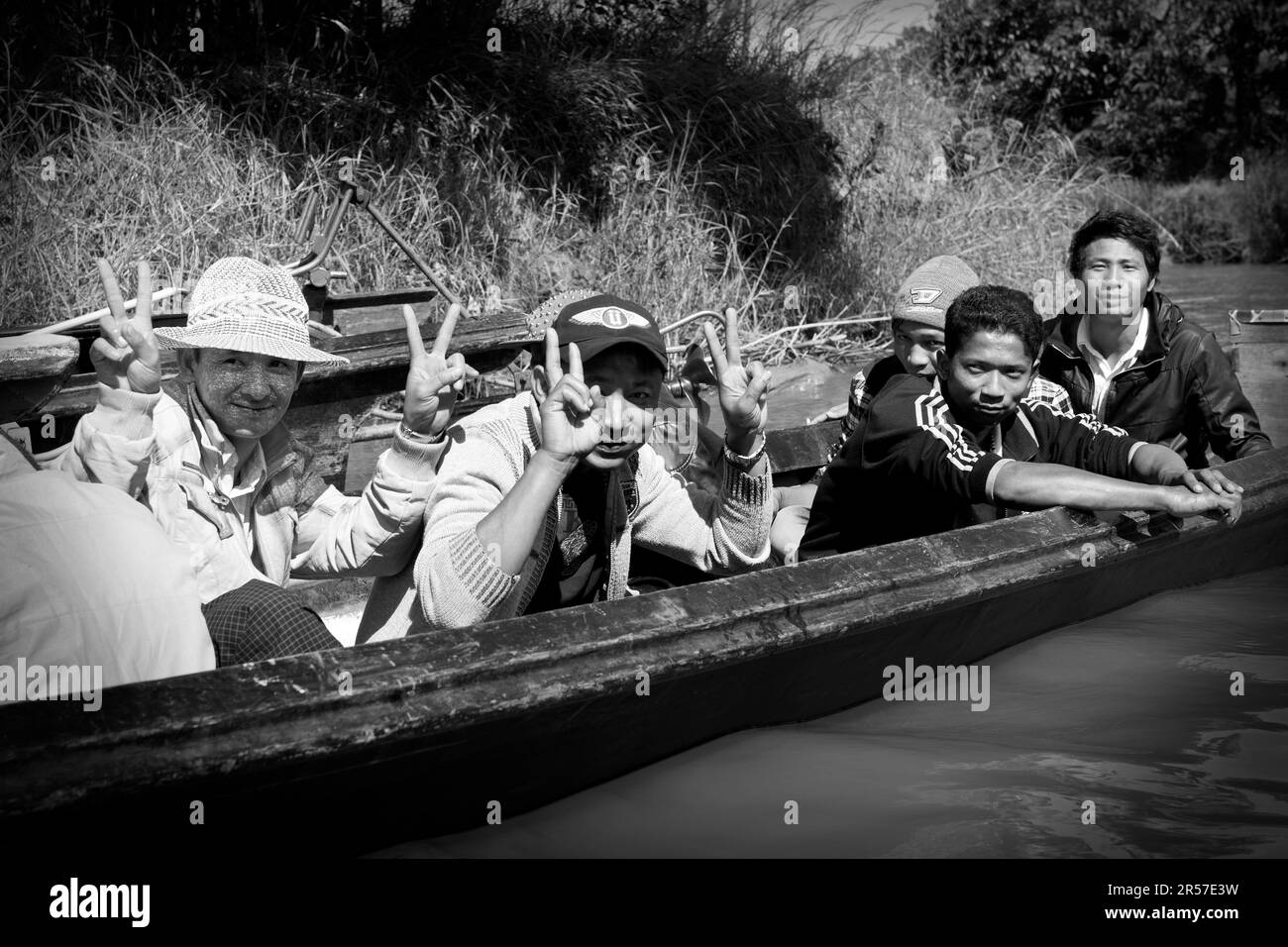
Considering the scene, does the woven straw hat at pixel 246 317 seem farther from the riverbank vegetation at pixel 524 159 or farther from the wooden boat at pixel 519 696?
the riverbank vegetation at pixel 524 159

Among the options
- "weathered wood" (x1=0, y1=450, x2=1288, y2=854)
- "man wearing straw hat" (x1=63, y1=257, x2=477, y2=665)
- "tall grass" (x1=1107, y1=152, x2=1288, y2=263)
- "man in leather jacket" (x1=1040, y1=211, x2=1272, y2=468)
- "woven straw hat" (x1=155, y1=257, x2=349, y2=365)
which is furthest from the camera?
"tall grass" (x1=1107, y1=152, x2=1288, y2=263)

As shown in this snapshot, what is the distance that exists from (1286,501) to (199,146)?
17.7 ft

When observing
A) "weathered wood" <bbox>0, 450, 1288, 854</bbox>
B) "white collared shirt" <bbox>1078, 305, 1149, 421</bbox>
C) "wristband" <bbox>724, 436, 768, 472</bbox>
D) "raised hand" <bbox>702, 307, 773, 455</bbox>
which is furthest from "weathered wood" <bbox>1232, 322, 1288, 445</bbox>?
"raised hand" <bbox>702, 307, 773, 455</bbox>

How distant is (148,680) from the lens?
2.00 meters

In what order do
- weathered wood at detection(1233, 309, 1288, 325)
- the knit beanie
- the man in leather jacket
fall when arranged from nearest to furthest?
the knit beanie → the man in leather jacket → weathered wood at detection(1233, 309, 1288, 325)

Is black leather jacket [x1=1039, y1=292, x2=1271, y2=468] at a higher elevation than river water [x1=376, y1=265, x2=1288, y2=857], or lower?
higher

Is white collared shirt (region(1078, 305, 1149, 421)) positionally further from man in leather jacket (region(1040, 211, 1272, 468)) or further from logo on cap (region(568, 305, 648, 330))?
logo on cap (region(568, 305, 648, 330))

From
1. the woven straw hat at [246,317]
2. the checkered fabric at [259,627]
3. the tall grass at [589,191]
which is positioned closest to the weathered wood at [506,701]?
the checkered fabric at [259,627]

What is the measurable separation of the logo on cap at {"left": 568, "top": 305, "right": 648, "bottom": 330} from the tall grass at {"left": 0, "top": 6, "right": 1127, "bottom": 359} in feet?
14.3

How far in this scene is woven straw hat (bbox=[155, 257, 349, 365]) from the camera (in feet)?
8.36

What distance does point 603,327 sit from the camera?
94.4 inches

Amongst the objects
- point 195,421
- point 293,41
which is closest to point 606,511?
point 195,421

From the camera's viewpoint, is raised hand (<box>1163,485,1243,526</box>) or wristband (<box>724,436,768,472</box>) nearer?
wristband (<box>724,436,768,472</box>)

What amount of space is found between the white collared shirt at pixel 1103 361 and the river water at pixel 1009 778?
2.50ft
